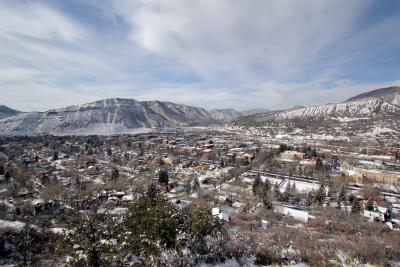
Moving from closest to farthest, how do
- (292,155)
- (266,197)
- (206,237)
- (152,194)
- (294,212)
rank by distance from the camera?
(206,237) → (152,194) → (294,212) → (266,197) → (292,155)

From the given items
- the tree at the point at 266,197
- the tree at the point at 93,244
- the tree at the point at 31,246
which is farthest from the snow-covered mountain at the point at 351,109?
the tree at the point at 93,244

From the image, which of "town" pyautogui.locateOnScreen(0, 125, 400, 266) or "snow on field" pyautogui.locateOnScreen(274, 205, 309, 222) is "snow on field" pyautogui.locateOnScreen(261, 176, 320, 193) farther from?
"snow on field" pyautogui.locateOnScreen(274, 205, 309, 222)

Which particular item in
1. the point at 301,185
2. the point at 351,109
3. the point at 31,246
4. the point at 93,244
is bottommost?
the point at 301,185

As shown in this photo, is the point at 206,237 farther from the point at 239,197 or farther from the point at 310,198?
the point at 310,198

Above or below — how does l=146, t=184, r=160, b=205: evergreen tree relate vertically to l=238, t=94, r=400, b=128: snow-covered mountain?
below

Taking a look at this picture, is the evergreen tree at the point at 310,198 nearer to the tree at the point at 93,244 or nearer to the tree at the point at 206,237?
the tree at the point at 206,237

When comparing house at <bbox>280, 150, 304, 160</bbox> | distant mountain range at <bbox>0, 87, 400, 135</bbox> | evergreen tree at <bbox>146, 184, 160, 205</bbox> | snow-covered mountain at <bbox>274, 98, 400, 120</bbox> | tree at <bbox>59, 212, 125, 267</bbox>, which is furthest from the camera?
snow-covered mountain at <bbox>274, 98, 400, 120</bbox>

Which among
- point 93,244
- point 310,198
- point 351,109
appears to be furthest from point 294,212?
point 351,109

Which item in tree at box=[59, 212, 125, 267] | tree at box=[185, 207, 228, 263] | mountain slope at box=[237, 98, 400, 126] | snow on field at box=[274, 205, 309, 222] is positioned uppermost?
mountain slope at box=[237, 98, 400, 126]

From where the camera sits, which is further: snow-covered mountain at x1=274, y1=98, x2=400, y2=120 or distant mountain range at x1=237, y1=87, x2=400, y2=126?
snow-covered mountain at x1=274, y1=98, x2=400, y2=120

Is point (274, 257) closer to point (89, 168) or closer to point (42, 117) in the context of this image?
point (89, 168)

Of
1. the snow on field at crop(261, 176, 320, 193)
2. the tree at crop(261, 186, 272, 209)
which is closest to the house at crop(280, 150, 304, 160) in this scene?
the snow on field at crop(261, 176, 320, 193)
